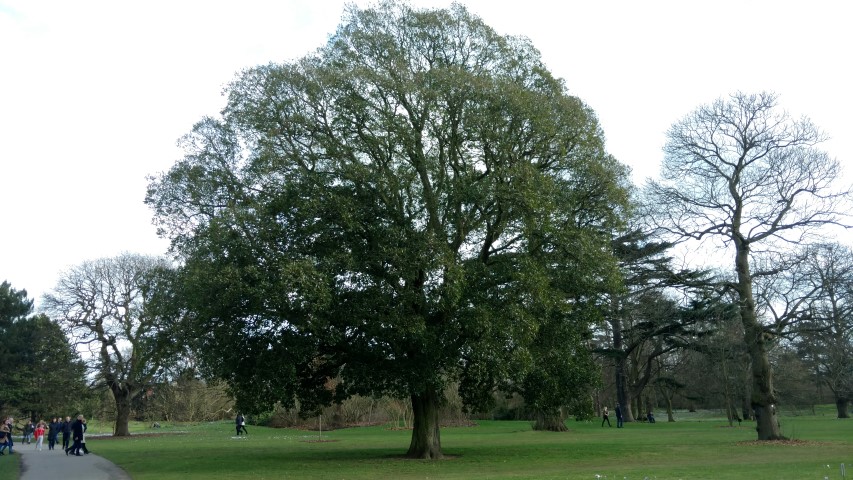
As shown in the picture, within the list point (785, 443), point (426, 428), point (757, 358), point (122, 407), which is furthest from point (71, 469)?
point (122, 407)

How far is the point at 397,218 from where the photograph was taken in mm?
23281

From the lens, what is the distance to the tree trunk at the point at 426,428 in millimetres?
25250

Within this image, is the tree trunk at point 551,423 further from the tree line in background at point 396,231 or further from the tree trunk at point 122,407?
the tree trunk at point 122,407

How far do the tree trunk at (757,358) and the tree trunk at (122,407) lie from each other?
139 feet

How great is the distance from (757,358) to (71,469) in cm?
2911

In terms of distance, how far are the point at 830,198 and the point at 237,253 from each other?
25775mm

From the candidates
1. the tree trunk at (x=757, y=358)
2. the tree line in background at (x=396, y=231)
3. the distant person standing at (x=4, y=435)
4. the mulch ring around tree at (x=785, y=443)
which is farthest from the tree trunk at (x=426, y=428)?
the distant person standing at (x=4, y=435)

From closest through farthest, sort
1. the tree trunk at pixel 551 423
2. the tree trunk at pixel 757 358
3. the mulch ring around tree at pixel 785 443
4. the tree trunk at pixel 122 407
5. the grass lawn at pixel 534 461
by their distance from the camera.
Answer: the grass lawn at pixel 534 461, the mulch ring around tree at pixel 785 443, the tree trunk at pixel 757 358, the tree trunk at pixel 551 423, the tree trunk at pixel 122 407

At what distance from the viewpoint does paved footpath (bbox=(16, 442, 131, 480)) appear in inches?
805

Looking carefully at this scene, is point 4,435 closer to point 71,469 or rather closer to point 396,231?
point 71,469

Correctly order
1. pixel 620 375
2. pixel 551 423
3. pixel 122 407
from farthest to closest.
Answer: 1. pixel 620 375
2. pixel 122 407
3. pixel 551 423

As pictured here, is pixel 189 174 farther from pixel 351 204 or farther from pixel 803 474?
pixel 803 474

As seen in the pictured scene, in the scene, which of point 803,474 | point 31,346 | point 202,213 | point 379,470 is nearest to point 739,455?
point 803,474

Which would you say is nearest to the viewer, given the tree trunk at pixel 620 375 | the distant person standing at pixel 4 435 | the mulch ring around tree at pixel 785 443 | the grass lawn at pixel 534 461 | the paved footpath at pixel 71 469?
the grass lawn at pixel 534 461
